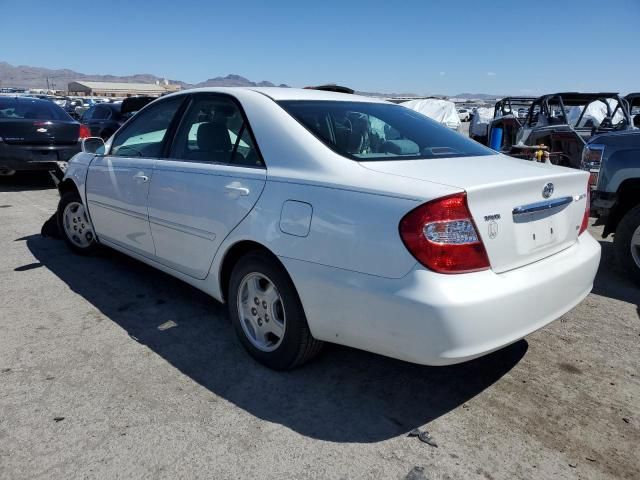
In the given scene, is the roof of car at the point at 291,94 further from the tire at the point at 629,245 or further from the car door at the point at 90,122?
the car door at the point at 90,122

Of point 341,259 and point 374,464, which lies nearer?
point 374,464

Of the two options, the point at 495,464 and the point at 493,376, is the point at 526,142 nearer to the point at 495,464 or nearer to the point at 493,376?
the point at 493,376

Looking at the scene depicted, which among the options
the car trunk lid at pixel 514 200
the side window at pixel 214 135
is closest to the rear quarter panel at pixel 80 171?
the side window at pixel 214 135

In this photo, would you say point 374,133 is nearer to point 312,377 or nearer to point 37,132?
point 312,377

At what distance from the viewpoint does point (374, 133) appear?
306 cm

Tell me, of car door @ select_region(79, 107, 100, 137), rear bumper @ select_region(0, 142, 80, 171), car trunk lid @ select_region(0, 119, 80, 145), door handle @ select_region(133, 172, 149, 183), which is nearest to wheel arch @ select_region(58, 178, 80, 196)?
door handle @ select_region(133, 172, 149, 183)

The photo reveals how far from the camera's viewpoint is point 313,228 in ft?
8.14

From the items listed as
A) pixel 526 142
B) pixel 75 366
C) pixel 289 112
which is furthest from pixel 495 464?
pixel 526 142

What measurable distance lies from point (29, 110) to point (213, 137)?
7654 millimetres

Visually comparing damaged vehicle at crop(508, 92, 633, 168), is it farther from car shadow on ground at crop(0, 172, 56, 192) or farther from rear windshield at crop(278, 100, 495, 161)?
car shadow on ground at crop(0, 172, 56, 192)

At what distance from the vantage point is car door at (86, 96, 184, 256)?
3764 millimetres

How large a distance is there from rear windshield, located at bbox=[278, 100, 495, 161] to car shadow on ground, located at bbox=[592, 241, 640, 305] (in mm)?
2032

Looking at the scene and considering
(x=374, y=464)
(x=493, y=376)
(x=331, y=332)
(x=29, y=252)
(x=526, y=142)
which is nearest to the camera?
(x=374, y=464)

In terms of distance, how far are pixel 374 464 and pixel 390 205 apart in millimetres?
1133
